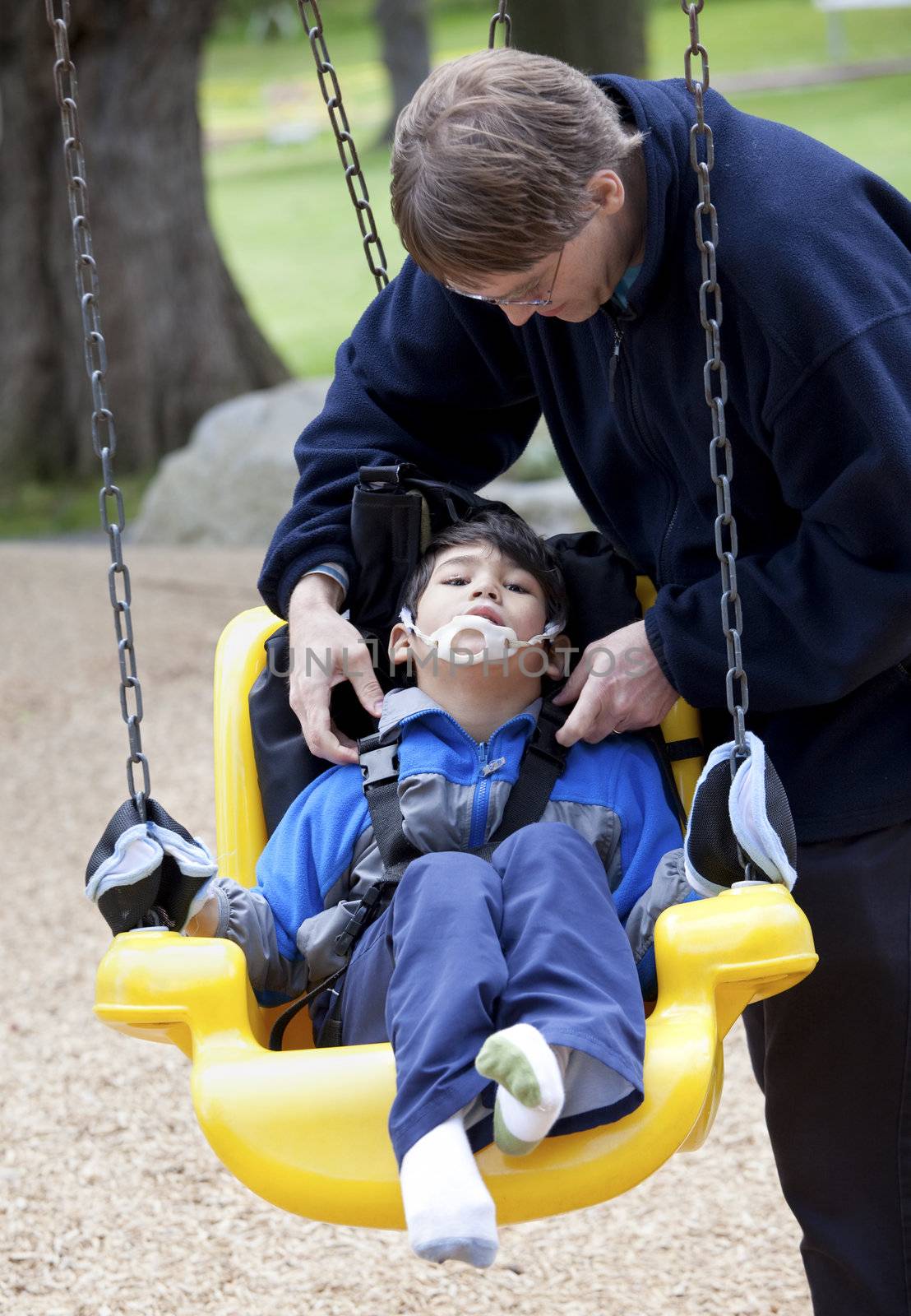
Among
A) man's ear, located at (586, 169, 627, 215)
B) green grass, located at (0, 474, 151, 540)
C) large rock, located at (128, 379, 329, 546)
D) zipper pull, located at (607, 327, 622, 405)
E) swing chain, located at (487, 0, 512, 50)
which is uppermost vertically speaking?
swing chain, located at (487, 0, 512, 50)

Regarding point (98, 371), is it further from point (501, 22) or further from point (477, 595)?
point (501, 22)

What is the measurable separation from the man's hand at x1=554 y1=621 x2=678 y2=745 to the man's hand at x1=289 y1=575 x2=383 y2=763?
33cm

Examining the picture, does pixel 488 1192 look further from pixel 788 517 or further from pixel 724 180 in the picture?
pixel 724 180

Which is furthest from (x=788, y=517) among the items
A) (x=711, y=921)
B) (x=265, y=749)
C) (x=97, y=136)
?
(x=97, y=136)

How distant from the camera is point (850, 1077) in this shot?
6.42 feet

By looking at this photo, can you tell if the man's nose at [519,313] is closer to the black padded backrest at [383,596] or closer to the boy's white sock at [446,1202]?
the black padded backrest at [383,596]

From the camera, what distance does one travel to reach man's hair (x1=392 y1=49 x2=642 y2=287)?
1596 mm

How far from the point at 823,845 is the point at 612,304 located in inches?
28.7

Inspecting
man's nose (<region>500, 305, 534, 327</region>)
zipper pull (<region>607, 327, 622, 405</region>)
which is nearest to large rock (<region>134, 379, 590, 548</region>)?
zipper pull (<region>607, 327, 622, 405</region>)

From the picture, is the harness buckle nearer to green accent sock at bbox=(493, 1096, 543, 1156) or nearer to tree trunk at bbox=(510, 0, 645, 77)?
green accent sock at bbox=(493, 1096, 543, 1156)

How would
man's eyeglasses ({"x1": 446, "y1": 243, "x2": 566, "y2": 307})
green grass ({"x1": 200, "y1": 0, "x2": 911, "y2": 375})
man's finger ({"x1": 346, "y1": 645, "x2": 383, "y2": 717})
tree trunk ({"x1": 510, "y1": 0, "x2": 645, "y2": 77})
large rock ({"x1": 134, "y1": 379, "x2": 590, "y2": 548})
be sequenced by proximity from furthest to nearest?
green grass ({"x1": 200, "y1": 0, "x2": 911, "y2": 375}) → large rock ({"x1": 134, "y1": 379, "x2": 590, "y2": 548}) → tree trunk ({"x1": 510, "y1": 0, "x2": 645, "y2": 77}) → man's finger ({"x1": 346, "y1": 645, "x2": 383, "y2": 717}) → man's eyeglasses ({"x1": 446, "y1": 243, "x2": 566, "y2": 307})

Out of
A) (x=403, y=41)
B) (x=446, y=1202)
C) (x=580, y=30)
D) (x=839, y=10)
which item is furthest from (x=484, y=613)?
(x=839, y=10)

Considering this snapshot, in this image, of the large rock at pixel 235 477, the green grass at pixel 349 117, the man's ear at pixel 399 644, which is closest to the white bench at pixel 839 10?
the green grass at pixel 349 117

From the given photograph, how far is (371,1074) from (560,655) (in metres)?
0.78
